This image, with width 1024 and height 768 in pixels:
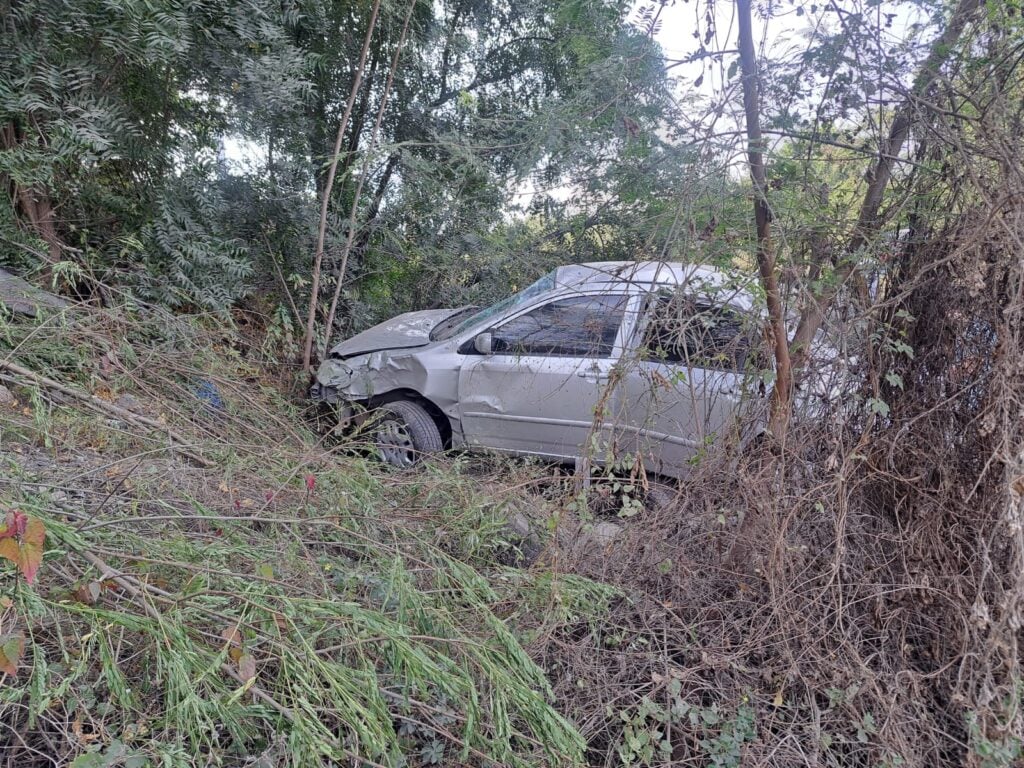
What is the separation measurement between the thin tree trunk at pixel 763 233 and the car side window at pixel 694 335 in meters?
0.16

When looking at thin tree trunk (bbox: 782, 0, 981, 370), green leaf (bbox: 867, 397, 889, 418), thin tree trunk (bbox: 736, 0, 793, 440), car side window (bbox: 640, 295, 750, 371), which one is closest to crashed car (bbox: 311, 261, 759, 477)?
car side window (bbox: 640, 295, 750, 371)

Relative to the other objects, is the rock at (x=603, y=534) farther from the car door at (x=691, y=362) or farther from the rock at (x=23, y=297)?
the rock at (x=23, y=297)

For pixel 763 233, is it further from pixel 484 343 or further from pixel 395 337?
pixel 395 337

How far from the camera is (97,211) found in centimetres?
579

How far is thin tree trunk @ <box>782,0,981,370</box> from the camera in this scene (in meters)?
2.70

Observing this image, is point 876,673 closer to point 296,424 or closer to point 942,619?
point 942,619

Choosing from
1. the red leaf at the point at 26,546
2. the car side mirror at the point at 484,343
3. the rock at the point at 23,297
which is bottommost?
the red leaf at the point at 26,546

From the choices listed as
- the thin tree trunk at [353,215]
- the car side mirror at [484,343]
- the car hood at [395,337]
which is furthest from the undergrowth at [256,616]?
the thin tree trunk at [353,215]

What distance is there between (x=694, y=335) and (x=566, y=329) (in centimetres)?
145

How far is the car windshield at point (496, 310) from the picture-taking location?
487 cm

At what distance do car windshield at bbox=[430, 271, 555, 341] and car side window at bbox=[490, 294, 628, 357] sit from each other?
201 millimetres

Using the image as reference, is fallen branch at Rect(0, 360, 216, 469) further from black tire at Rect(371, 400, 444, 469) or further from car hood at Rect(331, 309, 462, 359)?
car hood at Rect(331, 309, 462, 359)

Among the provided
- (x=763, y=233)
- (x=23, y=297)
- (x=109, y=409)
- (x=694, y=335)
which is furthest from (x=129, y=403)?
(x=763, y=233)

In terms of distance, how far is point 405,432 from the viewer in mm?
4992
